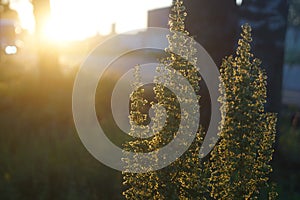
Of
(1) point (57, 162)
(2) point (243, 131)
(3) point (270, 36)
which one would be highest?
(3) point (270, 36)

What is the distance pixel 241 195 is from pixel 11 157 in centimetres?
538

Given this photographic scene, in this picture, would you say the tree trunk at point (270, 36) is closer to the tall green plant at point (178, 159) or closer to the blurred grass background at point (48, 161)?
the blurred grass background at point (48, 161)

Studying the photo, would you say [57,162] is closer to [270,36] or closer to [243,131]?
[270,36]

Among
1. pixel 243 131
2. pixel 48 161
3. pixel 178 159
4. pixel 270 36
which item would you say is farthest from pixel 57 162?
pixel 243 131

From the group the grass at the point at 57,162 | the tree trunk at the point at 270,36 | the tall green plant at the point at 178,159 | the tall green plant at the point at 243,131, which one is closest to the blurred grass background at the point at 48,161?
the grass at the point at 57,162

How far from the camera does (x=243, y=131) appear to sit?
11.0ft

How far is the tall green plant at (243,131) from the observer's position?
132 inches

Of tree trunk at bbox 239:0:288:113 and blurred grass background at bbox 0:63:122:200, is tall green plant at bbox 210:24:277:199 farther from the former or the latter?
tree trunk at bbox 239:0:288:113

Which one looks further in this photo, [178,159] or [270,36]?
[270,36]

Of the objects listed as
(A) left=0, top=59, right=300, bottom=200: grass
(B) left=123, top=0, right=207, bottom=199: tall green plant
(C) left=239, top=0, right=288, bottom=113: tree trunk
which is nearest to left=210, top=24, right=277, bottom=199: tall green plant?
(B) left=123, top=0, right=207, bottom=199: tall green plant

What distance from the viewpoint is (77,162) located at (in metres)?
7.68

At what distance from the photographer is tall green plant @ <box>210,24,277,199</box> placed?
3342mm

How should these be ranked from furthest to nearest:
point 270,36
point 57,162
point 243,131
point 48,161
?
1. point 57,162
2. point 48,161
3. point 270,36
4. point 243,131

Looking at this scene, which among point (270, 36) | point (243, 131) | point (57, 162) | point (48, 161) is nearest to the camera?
point (243, 131)
